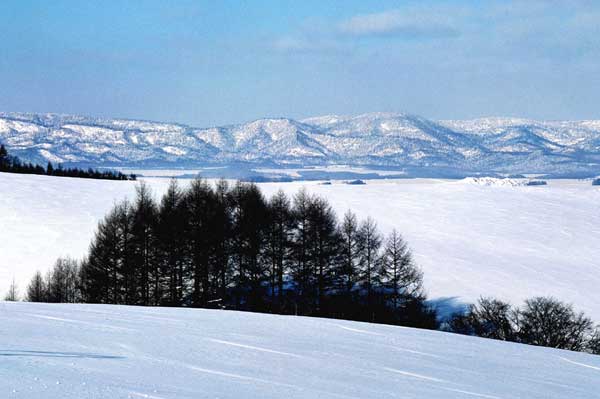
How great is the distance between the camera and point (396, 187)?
288 feet

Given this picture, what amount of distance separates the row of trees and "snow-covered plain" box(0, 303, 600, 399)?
54.4ft

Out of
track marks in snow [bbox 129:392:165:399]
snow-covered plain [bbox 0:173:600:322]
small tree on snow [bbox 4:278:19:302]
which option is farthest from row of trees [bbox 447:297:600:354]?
track marks in snow [bbox 129:392:165:399]

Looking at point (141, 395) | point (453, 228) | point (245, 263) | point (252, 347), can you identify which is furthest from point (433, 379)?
point (453, 228)

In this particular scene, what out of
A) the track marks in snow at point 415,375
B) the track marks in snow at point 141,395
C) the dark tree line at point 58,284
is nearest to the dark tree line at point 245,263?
the dark tree line at point 58,284

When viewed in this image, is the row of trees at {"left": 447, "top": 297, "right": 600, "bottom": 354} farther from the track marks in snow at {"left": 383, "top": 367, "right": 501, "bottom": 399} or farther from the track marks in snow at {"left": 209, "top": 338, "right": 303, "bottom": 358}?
the track marks in snow at {"left": 209, "top": 338, "right": 303, "bottom": 358}

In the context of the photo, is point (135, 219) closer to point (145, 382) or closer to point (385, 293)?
point (385, 293)

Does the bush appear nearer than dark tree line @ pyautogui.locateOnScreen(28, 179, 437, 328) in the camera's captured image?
Yes

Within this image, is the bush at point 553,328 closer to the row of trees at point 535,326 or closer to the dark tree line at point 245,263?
the row of trees at point 535,326

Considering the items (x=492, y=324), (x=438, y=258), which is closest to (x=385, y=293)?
(x=492, y=324)

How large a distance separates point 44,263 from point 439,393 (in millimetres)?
45559

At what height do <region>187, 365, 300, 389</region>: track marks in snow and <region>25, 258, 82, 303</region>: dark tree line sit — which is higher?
<region>187, 365, 300, 389</region>: track marks in snow

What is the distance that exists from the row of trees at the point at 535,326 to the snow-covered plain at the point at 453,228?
510 centimetres

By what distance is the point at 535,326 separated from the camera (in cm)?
3828

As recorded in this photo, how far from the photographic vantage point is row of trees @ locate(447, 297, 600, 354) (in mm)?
37531
